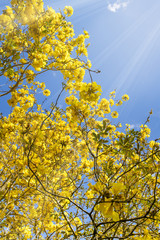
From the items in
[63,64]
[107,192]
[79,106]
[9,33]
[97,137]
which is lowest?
[107,192]

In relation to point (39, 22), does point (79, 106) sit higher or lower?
lower

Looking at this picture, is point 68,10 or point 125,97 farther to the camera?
point 125,97

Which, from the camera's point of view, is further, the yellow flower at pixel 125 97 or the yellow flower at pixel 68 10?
the yellow flower at pixel 125 97

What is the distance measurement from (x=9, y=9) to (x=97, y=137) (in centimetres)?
274

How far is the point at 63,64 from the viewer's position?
9.63 feet

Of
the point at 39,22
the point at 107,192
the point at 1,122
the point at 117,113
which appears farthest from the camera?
the point at 117,113

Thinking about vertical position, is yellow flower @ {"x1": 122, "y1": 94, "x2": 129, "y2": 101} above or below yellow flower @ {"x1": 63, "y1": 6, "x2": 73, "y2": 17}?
below

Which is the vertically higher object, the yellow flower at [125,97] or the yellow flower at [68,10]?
the yellow flower at [68,10]

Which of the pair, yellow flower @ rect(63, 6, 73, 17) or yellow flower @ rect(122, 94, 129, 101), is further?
yellow flower @ rect(122, 94, 129, 101)

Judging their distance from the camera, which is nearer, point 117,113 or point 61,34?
point 61,34

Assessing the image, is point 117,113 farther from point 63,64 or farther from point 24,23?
point 24,23

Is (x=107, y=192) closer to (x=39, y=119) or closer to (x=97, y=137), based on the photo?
(x=97, y=137)

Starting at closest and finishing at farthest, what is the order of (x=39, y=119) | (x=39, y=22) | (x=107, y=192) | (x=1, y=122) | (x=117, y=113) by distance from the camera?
(x=107, y=192), (x=39, y=22), (x=1, y=122), (x=39, y=119), (x=117, y=113)

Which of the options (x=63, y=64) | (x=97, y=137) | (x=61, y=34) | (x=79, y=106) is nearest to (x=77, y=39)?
(x=61, y=34)
